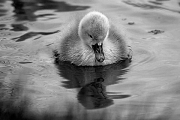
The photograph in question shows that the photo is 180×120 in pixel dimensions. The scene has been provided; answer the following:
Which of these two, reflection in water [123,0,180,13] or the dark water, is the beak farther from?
reflection in water [123,0,180,13]

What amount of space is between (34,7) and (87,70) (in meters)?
2.65

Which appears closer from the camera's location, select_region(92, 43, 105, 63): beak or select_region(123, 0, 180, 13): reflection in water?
select_region(92, 43, 105, 63): beak

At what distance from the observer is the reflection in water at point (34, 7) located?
6961 millimetres

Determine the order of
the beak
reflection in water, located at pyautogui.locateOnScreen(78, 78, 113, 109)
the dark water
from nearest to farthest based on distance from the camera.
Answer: the dark water
reflection in water, located at pyautogui.locateOnScreen(78, 78, 113, 109)
the beak

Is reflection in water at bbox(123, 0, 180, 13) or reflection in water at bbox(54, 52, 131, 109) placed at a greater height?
reflection in water at bbox(123, 0, 180, 13)

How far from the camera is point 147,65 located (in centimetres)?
503

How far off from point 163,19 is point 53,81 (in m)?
2.67

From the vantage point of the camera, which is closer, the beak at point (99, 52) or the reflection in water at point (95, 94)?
the reflection in water at point (95, 94)

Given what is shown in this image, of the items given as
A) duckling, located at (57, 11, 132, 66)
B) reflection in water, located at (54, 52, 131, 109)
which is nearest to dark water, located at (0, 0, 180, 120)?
reflection in water, located at (54, 52, 131, 109)

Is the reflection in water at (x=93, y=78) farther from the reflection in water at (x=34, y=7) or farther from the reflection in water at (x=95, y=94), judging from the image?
the reflection in water at (x=34, y=7)

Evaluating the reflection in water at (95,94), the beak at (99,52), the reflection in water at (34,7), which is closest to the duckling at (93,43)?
the beak at (99,52)

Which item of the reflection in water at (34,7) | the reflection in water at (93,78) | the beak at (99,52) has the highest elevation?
the beak at (99,52)

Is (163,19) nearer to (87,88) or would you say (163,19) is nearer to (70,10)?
(70,10)

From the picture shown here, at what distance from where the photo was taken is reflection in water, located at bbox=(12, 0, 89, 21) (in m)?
6.96
